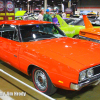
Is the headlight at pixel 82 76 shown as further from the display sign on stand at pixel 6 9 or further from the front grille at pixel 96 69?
the display sign on stand at pixel 6 9

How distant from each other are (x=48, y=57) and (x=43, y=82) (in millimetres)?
552

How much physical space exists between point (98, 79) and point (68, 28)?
4.82 metres

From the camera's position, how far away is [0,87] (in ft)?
10.2

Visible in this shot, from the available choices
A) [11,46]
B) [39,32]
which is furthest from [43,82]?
[39,32]

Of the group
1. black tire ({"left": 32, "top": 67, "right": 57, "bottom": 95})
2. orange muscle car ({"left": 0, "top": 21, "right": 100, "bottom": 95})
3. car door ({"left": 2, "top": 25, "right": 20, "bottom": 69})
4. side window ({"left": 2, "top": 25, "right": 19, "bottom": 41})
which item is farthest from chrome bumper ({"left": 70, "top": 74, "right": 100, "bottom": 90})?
side window ({"left": 2, "top": 25, "right": 19, "bottom": 41})

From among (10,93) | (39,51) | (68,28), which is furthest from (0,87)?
(68,28)

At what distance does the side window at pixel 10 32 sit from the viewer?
340 cm

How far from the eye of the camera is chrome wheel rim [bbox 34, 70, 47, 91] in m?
2.63

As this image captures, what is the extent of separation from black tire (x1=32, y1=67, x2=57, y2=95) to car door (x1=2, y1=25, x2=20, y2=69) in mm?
603

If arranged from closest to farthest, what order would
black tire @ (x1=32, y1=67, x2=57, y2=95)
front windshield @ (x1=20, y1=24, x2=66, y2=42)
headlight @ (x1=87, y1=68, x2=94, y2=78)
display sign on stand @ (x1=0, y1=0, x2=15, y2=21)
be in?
headlight @ (x1=87, y1=68, x2=94, y2=78)
black tire @ (x1=32, y1=67, x2=57, y2=95)
front windshield @ (x1=20, y1=24, x2=66, y2=42)
display sign on stand @ (x1=0, y1=0, x2=15, y2=21)

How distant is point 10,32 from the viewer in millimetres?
3717

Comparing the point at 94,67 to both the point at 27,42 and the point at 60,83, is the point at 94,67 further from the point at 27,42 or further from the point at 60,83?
the point at 27,42

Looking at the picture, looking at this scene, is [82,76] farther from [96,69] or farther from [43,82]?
[43,82]

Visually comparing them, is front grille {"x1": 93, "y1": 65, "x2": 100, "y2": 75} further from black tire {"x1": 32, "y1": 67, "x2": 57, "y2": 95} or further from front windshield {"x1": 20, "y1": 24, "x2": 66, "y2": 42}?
front windshield {"x1": 20, "y1": 24, "x2": 66, "y2": 42}
